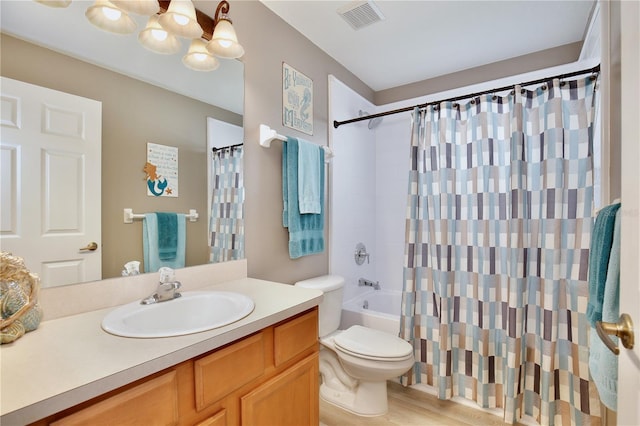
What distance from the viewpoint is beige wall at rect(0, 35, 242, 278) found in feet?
3.19

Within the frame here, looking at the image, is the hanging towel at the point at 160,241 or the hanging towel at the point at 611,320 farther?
the hanging towel at the point at 160,241

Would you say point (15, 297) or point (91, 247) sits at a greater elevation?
point (91, 247)

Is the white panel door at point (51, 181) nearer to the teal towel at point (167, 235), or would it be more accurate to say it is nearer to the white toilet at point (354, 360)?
the teal towel at point (167, 235)

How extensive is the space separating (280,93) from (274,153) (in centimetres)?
39

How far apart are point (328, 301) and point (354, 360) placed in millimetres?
377

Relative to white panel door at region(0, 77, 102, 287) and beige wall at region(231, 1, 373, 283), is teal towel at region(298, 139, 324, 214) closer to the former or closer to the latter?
beige wall at region(231, 1, 373, 283)

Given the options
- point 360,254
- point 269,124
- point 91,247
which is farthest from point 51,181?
point 360,254

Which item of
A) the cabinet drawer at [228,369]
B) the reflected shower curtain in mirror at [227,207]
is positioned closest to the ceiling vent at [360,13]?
the reflected shower curtain in mirror at [227,207]

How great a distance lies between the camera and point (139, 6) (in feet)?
3.60

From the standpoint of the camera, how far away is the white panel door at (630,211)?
54cm

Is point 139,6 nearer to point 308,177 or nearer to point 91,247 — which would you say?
point 91,247

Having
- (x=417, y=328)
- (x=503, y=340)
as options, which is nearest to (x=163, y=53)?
(x=417, y=328)

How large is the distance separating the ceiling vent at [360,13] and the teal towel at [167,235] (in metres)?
1.52

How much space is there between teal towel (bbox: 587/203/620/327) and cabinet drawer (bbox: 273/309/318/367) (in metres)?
0.94
